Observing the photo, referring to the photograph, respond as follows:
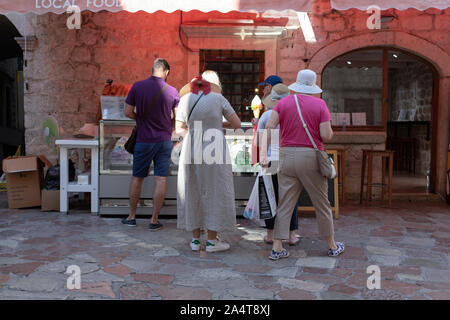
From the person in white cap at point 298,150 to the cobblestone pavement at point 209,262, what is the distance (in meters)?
0.38

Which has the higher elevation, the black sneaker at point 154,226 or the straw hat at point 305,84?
the straw hat at point 305,84

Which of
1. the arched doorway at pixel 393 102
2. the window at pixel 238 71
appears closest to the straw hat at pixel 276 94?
the window at pixel 238 71

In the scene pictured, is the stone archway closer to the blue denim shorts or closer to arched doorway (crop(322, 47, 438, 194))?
arched doorway (crop(322, 47, 438, 194))

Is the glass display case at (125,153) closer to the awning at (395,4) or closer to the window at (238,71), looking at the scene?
the awning at (395,4)

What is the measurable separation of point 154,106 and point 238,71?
9.67ft

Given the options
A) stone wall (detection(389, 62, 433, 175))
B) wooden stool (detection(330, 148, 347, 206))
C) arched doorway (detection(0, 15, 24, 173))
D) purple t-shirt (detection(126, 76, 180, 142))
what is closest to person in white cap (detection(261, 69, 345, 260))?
purple t-shirt (detection(126, 76, 180, 142))

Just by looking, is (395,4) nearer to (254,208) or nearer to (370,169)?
(370,169)

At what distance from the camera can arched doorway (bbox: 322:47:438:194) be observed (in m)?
8.09

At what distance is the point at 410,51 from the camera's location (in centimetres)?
781

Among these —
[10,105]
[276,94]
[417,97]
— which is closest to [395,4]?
[276,94]

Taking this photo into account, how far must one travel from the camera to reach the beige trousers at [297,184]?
13.6 feet

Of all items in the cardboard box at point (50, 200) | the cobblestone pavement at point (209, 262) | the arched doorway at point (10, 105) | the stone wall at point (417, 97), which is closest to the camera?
the cobblestone pavement at point (209, 262)
